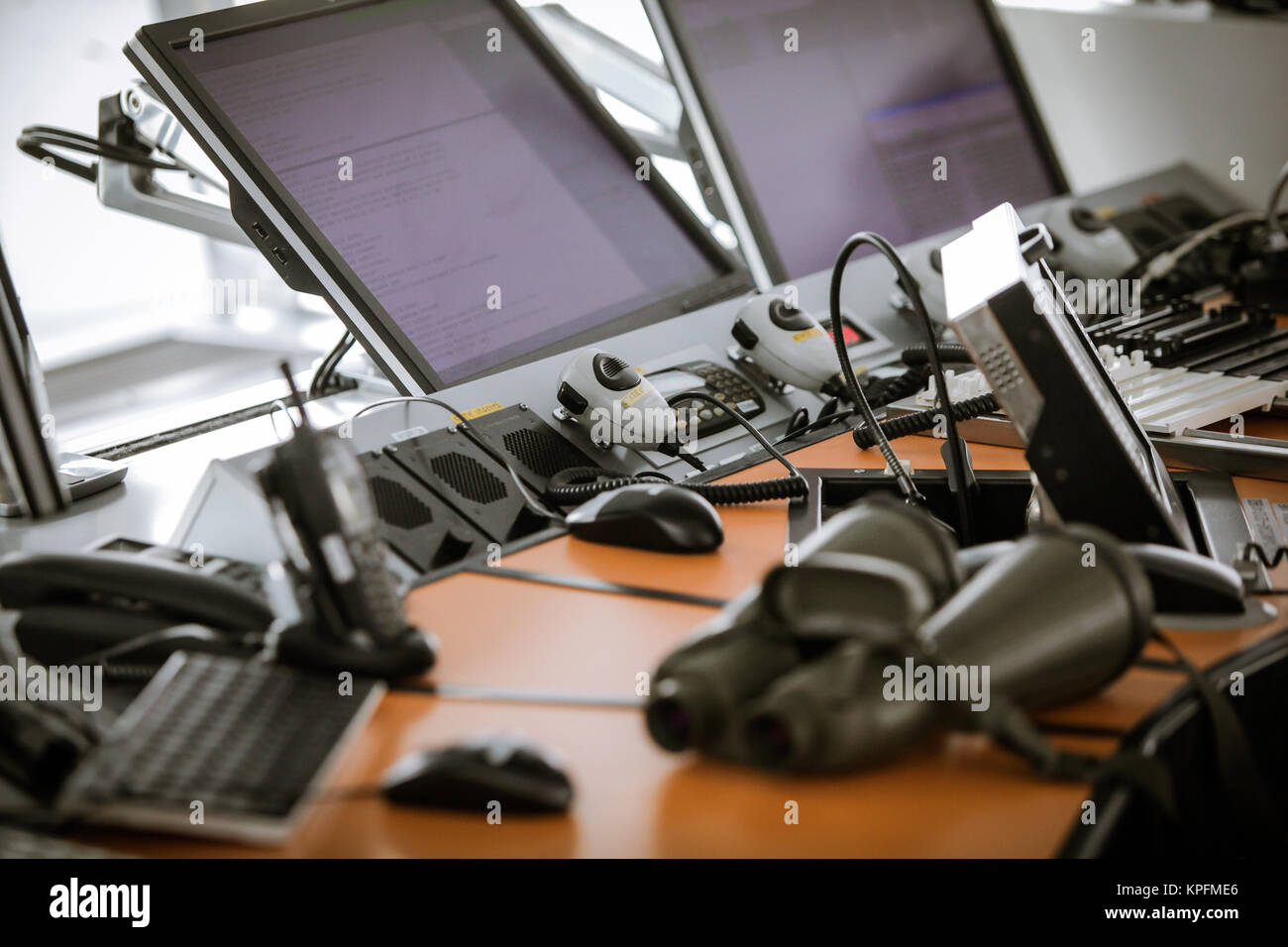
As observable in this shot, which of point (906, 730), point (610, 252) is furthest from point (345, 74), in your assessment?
point (906, 730)

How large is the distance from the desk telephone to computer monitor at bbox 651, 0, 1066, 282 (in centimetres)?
120

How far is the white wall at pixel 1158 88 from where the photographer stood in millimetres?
2547

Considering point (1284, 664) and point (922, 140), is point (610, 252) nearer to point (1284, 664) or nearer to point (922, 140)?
point (922, 140)

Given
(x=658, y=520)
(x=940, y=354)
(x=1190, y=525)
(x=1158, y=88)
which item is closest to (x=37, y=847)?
(x=658, y=520)

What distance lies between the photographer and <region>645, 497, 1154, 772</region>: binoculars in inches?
28.2

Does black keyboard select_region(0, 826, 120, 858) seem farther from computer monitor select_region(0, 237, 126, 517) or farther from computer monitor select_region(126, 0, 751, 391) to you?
computer monitor select_region(126, 0, 751, 391)

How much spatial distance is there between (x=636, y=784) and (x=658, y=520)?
40 cm

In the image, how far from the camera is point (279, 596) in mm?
925

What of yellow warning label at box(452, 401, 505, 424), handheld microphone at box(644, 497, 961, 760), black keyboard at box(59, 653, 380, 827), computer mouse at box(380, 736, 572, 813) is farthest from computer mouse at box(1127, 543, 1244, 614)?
yellow warning label at box(452, 401, 505, 424)

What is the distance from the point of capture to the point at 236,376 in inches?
182

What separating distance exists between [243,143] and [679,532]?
0.82 metres

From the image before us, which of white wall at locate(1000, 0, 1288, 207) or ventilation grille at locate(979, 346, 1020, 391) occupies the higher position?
white wall at locate(1000, 0, 1288, 207)

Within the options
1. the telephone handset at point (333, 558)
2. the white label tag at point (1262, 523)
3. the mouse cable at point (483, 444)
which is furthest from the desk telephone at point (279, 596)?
the white label tag at point (1262, 523)

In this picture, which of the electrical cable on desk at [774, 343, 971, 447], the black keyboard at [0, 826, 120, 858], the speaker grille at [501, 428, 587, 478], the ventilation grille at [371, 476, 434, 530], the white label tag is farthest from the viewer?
the electrical cable on desk at [774, 343, 971, 447]
